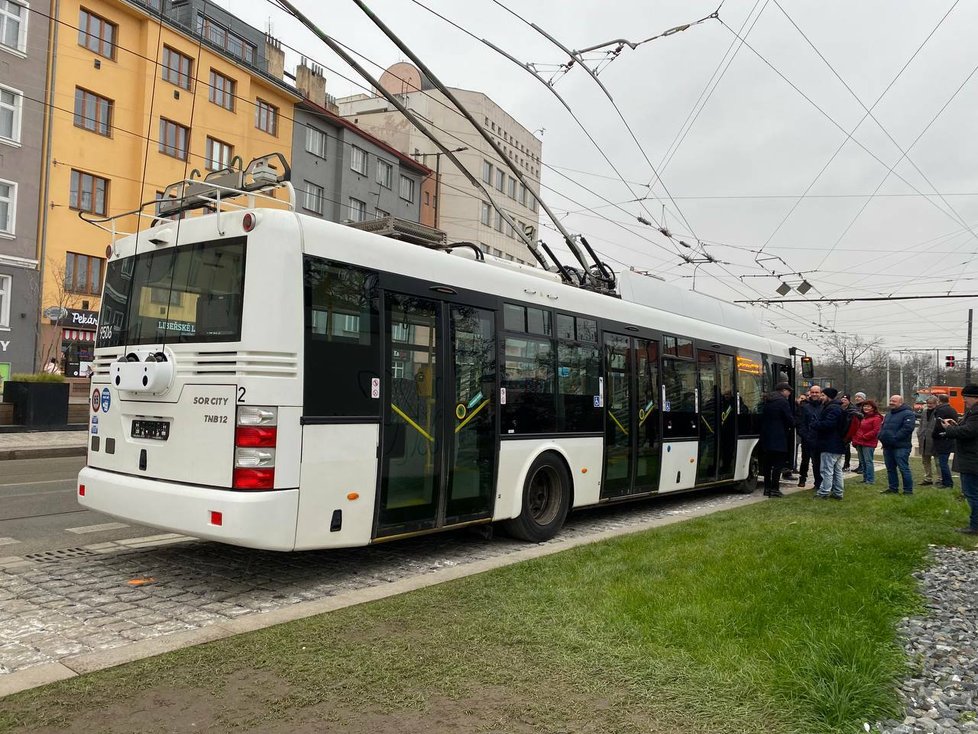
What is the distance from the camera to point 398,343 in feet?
22.0

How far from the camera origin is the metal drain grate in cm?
680

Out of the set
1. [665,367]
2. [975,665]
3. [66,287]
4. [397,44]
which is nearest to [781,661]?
[975,665]

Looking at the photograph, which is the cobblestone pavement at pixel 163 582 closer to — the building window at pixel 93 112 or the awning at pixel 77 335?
the awning at pixel 77 335

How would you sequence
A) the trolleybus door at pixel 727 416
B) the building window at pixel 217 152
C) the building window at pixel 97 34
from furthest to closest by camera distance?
the building window at pixel 217 152 → the building window at pixel 97 34 → the trolleybus door at pixel 727 416

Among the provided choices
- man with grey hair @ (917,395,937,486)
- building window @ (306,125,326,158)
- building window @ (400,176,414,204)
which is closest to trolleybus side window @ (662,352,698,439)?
man with grey hair @ (917,395,937,486)

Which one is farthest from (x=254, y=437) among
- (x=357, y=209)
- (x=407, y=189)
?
(x=407, y=189)

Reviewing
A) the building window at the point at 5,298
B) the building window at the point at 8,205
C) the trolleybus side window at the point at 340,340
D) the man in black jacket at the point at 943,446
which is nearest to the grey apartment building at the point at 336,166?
the building window at the point at 8,205

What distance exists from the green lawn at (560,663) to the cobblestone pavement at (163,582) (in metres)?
0.89

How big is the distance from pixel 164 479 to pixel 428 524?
7.46 ft

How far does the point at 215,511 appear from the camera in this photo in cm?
557

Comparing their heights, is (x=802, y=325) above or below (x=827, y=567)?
above

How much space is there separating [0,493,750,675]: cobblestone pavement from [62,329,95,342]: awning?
23.2 meters

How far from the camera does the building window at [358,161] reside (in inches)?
1609

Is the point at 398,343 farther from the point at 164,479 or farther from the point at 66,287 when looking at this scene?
the point at 66,287
